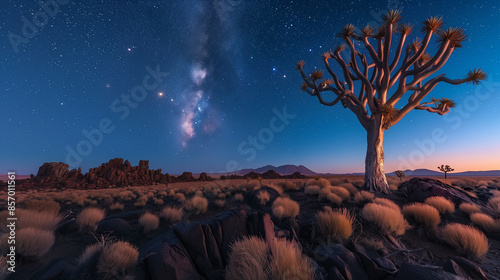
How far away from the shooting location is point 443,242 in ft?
16.5

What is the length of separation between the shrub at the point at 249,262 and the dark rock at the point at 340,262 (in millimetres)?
Result: 1168

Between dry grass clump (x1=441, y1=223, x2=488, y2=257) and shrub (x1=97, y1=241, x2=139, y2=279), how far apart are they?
7.49m

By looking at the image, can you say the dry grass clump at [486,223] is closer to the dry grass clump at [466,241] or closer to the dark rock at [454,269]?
the dry grass clump at [466,241]

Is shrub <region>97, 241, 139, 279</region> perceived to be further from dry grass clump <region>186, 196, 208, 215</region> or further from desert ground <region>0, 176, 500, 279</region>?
dry grass clump <region>186, 196, 208, 215</region>

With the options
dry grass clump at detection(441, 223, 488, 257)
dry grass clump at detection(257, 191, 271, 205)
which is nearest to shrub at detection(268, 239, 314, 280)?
dry grass clump at detection(441, 223, 488, 257)

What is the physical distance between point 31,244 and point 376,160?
14.8m

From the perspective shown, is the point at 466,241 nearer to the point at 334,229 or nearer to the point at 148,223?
the point at 334,229

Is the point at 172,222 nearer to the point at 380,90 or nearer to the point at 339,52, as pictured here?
the point at 380,90

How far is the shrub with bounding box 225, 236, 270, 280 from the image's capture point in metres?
2.82

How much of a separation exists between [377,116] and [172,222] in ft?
43.1

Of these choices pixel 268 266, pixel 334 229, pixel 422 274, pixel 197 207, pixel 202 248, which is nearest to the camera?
pixel 422 274

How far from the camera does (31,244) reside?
3.97m

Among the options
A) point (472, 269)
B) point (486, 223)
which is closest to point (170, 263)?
point (472, 269)

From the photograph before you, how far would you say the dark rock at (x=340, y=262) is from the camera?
10.4 ft
